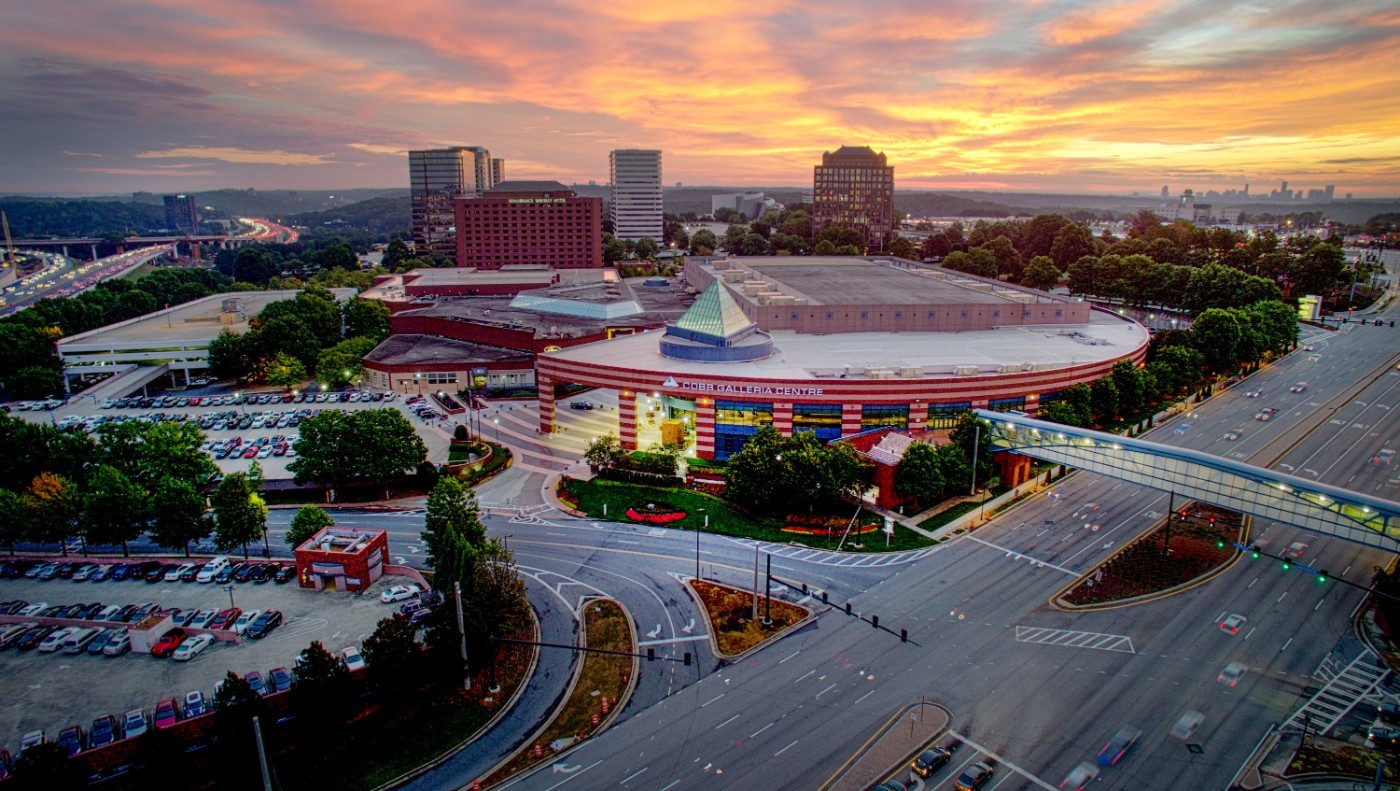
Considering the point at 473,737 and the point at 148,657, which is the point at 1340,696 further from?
the point at 148,657

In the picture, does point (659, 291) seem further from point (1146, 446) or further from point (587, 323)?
point (1146, 446)

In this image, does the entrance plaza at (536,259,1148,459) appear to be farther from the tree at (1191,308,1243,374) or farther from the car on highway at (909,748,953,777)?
the car on highway at (909,748,953,777)

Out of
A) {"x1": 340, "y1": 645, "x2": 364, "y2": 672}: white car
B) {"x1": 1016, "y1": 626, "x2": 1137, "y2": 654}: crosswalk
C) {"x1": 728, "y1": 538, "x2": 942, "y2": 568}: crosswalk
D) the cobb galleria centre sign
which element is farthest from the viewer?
the cobb galleria centre sign

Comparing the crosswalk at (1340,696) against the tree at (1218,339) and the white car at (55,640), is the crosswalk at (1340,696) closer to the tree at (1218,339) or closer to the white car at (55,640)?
the white car at (55,640)

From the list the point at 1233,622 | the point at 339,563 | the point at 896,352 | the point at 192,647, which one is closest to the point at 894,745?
the point at 1233,622

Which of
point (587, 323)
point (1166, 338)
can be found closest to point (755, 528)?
point (587, 323)

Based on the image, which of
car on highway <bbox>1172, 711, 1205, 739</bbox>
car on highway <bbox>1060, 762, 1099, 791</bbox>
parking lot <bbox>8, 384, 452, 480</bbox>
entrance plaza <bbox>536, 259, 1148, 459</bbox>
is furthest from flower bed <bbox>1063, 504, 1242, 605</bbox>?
parking lot <bbox>8, 384, 452, 480</bbox>

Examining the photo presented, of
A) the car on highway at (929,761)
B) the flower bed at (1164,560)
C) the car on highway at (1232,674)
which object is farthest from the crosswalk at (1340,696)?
the car on highway at (929,761)

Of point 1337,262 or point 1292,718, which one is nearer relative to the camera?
point 1292,718
